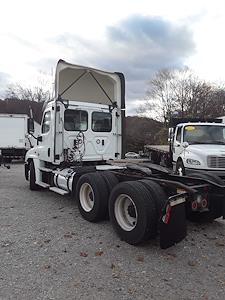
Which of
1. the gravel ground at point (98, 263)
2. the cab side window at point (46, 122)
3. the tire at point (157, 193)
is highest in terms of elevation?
the cab side window at point (46, 122)

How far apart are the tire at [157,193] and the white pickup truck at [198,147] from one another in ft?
17.7

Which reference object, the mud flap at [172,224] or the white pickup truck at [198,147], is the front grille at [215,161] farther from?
the mud flap at [172,224]

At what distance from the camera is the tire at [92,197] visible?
5.89 m

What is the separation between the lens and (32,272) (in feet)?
12.8

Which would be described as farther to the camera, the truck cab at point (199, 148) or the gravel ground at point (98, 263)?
the truck cab at point (199, 148)

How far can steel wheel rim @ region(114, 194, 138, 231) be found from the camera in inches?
197

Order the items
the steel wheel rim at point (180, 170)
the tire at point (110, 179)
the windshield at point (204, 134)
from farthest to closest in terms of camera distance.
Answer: the windshield at point (204, 134) < the steel wheel rim at point (180, 170) < the tire at point (110, 179)

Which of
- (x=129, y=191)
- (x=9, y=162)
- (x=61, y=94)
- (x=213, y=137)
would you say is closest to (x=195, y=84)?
(x=9, y=162)

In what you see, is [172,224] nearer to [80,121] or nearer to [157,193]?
[157,193]

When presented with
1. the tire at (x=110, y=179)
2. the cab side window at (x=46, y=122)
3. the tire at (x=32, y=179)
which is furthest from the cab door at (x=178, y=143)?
the tire at (x=110, y=179)

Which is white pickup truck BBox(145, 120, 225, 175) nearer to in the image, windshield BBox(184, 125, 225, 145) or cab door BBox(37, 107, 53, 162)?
windshield BBox(184, 125, 225, 145)

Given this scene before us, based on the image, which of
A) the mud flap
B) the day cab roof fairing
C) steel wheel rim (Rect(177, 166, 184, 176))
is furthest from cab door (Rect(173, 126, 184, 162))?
the mud flap

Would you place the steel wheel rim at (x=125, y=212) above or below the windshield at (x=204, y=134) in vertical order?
below

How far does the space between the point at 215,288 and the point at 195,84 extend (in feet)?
152
